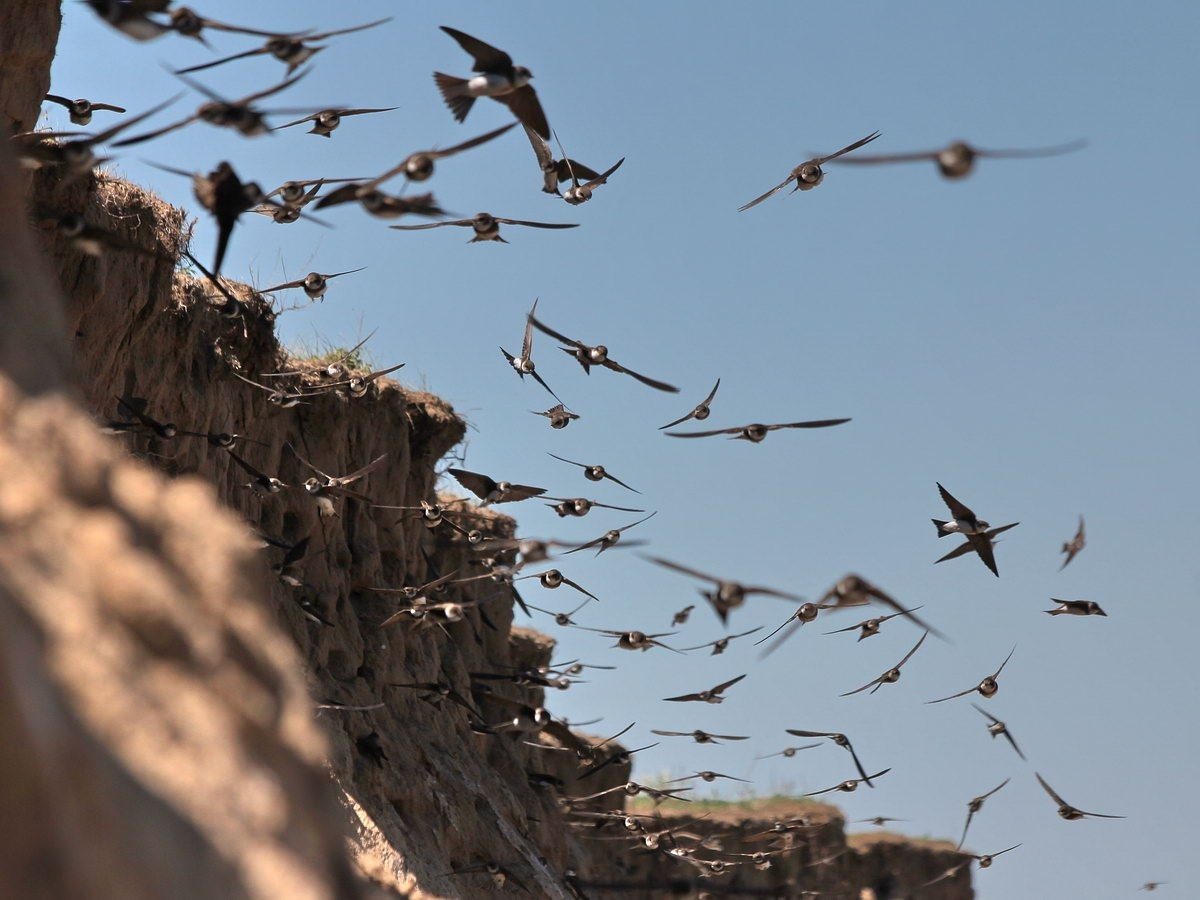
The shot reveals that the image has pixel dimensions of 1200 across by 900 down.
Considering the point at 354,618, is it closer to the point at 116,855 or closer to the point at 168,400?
the point at 168,400

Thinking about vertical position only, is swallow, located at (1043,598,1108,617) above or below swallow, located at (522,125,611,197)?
below

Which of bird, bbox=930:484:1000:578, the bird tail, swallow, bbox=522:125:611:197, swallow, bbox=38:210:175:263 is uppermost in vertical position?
swallow, bbox=522:125:611:197

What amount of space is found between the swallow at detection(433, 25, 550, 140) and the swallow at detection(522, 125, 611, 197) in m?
1.20

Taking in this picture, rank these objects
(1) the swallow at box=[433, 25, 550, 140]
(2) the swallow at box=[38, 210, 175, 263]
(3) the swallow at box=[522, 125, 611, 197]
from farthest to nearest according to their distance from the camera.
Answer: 1. (3) the swallow at box=[522, 125, 611, 197]
2. (1) the swallow at box=[433, 25, 550, 140]
3. (2) the swallow at box=[38, 210, 175, 263]

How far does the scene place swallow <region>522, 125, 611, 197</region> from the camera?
9195 millimetres

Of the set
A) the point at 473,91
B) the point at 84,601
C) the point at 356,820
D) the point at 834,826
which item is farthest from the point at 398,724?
the point at 834,826

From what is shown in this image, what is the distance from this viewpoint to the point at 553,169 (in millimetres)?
9281

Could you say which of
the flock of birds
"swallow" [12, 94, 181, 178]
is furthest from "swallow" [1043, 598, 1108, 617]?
"swallow" [12, 94, 181, 178]

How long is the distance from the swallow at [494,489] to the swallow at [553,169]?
245cm

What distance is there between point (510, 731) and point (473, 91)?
4538 mm

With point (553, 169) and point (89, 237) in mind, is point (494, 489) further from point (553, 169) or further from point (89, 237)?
point (89, 237)

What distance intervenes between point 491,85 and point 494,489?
13.7ft

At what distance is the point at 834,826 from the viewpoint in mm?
23609

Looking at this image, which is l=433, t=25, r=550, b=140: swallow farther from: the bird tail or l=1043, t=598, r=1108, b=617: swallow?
l=1043, t=598, r=1108, b=617: swallow
